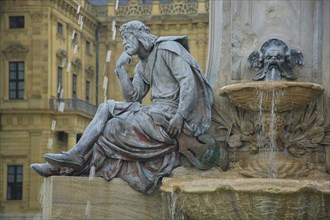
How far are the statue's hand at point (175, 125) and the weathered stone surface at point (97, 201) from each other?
47cm

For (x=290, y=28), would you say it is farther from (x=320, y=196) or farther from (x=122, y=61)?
(x=320, y=196)

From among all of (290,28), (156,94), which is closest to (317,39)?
(290,28)

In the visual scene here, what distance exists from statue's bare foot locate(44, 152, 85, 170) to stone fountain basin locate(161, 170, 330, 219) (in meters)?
0.84

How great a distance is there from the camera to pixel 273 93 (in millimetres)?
6941

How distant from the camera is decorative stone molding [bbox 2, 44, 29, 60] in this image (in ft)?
145

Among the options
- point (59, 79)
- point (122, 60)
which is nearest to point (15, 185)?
point (59, 79)

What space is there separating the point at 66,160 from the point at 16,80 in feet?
125

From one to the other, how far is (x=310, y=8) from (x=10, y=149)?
123 feet

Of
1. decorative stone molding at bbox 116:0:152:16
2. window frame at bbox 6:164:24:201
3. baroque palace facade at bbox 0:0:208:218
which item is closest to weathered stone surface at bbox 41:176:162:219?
baroque palace facade at bbox 0:0:208:218

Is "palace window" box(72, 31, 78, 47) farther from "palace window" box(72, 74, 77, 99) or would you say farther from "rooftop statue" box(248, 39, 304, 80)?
"rooftop statue" box(248, 39, 304, 80)

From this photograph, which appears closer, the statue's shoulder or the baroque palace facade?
the statue's shoulder

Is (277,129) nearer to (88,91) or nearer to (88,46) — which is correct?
(88,91)

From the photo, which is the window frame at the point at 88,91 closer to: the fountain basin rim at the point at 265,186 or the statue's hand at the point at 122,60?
the statue's hand at the point at 122,60

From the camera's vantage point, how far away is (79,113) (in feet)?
147
